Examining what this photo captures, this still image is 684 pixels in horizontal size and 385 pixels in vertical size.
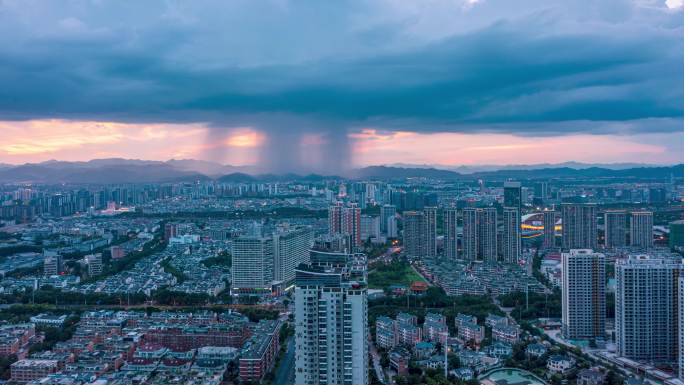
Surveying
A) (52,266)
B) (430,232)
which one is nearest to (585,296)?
(430,232)

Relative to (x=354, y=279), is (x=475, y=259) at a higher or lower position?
lower

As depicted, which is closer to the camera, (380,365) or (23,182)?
(380,365)

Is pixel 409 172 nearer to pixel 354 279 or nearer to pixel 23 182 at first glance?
pixel 23 182

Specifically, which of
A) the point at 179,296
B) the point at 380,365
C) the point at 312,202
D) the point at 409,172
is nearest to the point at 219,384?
the point at 380,365

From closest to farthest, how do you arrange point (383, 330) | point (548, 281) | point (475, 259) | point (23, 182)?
point (383, 330)
point (548, 281)
point (475, 259)
point (23, 182)

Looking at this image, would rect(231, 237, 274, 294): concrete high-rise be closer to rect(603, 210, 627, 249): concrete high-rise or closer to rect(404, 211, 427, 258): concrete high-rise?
rect(404, 211, 427, 258): concrete high-rise

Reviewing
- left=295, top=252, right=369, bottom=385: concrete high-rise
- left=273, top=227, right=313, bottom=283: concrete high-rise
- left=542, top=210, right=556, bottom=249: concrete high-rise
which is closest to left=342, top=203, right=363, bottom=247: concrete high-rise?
left=273, top=227, right=313, bottom=283: concrete high-rise

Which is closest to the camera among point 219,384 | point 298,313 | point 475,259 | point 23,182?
point 298,313
